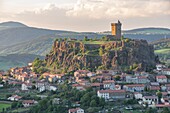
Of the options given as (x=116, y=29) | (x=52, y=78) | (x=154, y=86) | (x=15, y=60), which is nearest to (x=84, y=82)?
(x=52, y=78)

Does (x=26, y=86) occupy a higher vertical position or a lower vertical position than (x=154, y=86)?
lower

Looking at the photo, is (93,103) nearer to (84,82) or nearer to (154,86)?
(84,82)

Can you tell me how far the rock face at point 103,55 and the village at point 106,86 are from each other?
9.59 ft

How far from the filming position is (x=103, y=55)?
79.6 metres

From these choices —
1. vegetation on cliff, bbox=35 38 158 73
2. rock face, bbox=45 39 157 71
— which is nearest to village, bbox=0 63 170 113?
vegetation on cliff, bbox=35 38 158 73

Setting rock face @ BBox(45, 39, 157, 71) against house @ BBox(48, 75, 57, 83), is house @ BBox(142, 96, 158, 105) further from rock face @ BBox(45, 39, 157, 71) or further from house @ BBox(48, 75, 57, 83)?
house @ BBox(48, 75, 57, 83)

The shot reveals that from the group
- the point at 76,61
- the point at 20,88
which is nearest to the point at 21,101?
the point at 20,88

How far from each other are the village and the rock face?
Answer: 9.59 feet

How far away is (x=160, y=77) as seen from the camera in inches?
2901

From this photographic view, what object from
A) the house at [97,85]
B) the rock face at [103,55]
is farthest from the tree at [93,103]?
the rock face at [103,55]

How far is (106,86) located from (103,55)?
10795 mm

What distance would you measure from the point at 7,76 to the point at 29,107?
32.9 m

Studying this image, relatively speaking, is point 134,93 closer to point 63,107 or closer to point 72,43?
point 63,107

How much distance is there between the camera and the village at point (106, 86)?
6301cm
